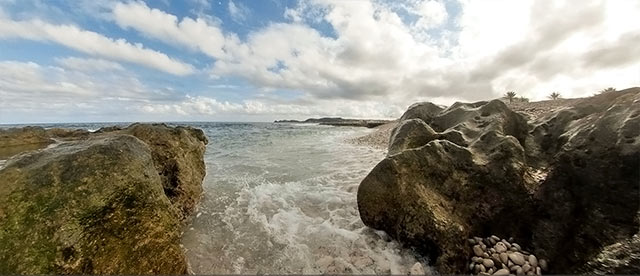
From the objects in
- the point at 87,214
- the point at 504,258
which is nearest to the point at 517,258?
the point at 504,258

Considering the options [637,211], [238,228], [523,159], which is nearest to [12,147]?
[238,228]

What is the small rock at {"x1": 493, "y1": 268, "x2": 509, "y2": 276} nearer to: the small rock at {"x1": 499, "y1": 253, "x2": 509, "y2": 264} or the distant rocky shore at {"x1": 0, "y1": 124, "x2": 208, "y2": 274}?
the small rock at {"x1": 499, "y1": 253, "x2": 509, "y2": 264}

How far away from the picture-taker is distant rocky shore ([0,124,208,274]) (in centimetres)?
406

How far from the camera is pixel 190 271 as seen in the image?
18.0ft

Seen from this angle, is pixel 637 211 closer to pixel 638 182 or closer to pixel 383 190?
pixel 638 182

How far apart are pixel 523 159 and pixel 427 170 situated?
2.12 m

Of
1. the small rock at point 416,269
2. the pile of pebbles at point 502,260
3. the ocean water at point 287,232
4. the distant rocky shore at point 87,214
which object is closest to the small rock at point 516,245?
the pile of pebbles at point 502,260

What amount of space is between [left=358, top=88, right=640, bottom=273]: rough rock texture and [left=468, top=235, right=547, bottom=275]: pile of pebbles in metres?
0.17

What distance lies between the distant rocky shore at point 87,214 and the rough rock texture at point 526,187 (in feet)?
14.6

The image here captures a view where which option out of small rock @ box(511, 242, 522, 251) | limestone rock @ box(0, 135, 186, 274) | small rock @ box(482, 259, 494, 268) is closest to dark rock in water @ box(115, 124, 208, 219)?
limestone rock @ box(0, 135, 186, 274)

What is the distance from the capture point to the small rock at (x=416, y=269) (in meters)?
5.09

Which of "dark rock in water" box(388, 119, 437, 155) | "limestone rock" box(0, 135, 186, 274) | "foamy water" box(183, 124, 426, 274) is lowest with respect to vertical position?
"foamy water" box(183, 124, 426, 274)

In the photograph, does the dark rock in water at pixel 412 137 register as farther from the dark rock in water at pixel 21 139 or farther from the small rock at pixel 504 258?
the dark rock in water at pixel 21 139

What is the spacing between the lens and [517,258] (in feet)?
16.5
